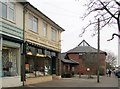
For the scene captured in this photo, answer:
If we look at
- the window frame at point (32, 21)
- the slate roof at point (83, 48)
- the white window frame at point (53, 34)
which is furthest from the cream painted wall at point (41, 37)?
the slate roof at point (83, 48)

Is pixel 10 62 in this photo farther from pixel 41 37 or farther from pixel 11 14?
pixel 41 37

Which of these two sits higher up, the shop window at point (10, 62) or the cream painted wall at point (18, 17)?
the cream painted wall at point (18, 17)

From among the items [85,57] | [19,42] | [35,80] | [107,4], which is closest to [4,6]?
[19,42]

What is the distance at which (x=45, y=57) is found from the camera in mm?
40062

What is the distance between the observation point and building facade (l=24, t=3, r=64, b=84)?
106 feet

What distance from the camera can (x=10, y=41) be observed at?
27.0 metres

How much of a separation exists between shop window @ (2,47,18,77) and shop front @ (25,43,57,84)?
2239 mm

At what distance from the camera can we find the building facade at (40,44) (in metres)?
32.3

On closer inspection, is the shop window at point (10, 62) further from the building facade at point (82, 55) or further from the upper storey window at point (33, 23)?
the building facade at point (82, 55)

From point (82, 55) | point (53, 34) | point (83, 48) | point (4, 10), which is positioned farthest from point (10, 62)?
point (83, 48)

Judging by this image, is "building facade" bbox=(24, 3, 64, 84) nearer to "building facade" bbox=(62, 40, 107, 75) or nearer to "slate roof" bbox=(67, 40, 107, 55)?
"building facade" bbox=(62, 40, 107, 75)

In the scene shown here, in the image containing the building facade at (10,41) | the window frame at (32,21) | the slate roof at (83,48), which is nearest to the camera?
the building facade at (10,41)

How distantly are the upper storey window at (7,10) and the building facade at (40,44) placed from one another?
2.75 meters

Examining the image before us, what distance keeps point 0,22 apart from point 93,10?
6.52 m
